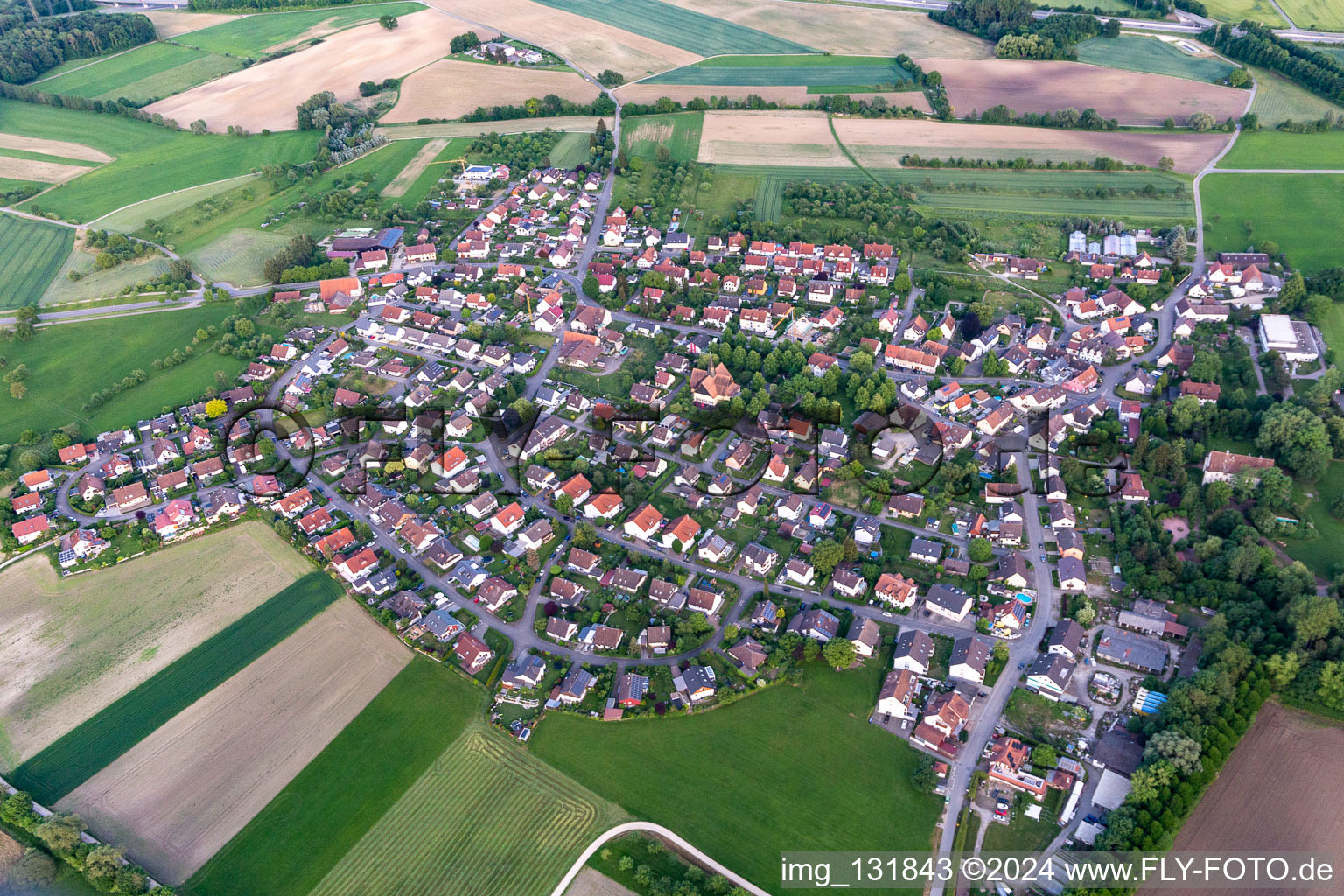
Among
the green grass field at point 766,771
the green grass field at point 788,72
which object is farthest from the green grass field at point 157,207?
the green grass field at point 766,771

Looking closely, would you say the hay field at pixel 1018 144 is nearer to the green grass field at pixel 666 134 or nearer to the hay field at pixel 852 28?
the green grass field at pixel 666 134

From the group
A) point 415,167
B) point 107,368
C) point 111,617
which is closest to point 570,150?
point 415,167

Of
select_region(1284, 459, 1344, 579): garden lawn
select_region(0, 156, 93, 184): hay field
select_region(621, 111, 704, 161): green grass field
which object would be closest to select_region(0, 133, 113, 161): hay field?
select_region(0, 156, 93, 184): hay field

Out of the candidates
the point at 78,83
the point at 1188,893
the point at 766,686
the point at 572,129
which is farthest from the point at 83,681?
the point at 78,83

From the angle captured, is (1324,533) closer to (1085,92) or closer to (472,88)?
(1085,92)

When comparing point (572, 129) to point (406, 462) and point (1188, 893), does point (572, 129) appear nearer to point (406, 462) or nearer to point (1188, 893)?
point (406, 462)
